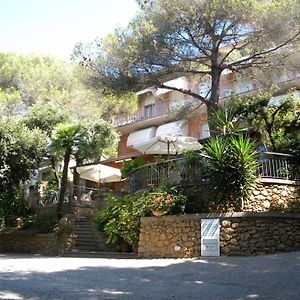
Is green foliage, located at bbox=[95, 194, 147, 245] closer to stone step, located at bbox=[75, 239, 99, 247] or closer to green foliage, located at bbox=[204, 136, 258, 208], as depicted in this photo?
stone step, located at bbox=[75, 239, 99, 247]

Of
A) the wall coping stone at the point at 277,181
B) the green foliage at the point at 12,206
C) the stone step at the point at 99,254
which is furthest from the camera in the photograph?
the green foliage at the point at 12,206

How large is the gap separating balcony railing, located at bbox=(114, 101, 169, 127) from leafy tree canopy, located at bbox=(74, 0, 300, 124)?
13.5 meters

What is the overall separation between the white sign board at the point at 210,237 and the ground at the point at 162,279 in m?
0.61

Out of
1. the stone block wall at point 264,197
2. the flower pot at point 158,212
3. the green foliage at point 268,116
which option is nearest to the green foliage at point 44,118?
the green foliage at point 268,116

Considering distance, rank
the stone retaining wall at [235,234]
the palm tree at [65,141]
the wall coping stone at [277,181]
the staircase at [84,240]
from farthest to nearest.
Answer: the palm tree at [65,141], the staircase at [84,240], the wall coping stone at [277,181], the stone retaining wall at [235,234]

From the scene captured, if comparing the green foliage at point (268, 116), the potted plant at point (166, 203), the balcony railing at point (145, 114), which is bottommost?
the potted plant at point (166, 203)

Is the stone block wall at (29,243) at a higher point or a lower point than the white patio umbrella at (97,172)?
lower

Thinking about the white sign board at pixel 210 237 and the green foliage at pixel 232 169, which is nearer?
the white sign board at pixel 210 237

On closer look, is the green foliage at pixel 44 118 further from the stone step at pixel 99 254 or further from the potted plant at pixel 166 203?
the potted plant at pixel 166 203

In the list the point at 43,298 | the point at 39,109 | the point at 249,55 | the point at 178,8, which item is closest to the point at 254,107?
the point at 249,55

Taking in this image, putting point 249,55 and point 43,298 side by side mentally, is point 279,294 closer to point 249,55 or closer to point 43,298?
point 43,298

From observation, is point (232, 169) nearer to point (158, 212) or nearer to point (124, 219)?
point (158, 212)

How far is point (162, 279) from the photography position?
8750 mm

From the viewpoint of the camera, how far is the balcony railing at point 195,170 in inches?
556
